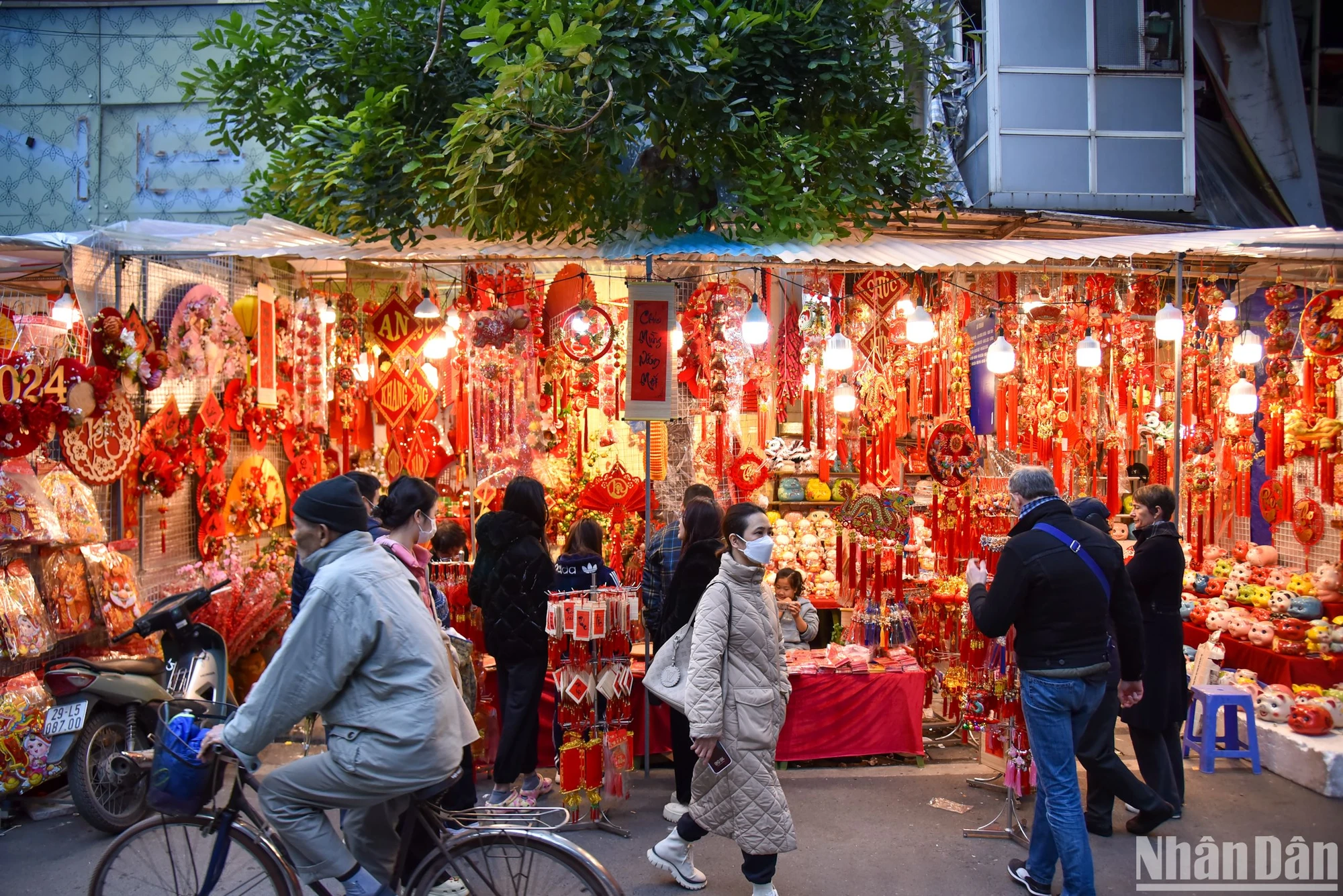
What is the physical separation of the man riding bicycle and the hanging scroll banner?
8.86ft

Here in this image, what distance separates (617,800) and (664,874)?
75 centimetres

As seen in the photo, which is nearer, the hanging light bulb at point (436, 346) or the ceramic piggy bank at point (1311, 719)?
the ceramic piggy bank at point (1311, 719)

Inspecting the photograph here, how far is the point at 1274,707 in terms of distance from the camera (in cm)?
504

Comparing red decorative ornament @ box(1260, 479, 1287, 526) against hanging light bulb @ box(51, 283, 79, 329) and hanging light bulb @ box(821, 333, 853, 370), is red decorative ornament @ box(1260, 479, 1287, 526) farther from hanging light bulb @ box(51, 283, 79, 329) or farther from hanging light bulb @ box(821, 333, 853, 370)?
hanging light bulb @ box(51, 283, 79, 329)

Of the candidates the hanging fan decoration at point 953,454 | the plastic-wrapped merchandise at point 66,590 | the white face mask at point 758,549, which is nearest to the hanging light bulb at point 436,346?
the plastic-wrapped merchandise at point 66,590

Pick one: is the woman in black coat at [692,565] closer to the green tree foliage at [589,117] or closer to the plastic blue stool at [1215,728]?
the green tree foliage at [589,117]

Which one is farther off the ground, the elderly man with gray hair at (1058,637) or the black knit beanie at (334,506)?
the black knit beanie at (334,506)

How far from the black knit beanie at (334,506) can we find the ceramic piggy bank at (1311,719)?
16.0ft

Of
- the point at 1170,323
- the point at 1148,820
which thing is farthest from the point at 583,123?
the point at 1148,820

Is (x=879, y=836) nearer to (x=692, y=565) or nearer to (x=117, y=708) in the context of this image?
(x=692, y=565)

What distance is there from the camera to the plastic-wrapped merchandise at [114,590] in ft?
15.1

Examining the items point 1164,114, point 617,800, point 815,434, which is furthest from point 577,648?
point 1164,114

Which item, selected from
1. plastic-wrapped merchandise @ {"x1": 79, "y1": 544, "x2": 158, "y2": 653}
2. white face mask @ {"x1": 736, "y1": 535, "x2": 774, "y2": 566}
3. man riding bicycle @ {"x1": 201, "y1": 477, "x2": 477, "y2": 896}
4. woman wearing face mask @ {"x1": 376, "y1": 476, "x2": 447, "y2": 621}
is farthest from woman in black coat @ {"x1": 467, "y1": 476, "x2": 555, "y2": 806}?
plastic-wrapped merchandise @ {"x1": 79, "y1": 544, "x2": 158, "y2": 653}

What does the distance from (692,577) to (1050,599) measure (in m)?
1.43
